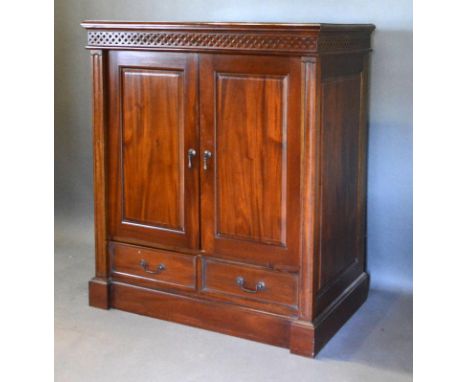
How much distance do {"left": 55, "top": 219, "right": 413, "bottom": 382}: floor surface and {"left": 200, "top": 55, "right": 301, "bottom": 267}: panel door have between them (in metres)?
0.38

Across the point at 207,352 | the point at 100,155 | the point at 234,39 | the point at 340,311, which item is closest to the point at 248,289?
the point at 207,352

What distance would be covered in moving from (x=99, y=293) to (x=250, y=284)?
78 centimetres

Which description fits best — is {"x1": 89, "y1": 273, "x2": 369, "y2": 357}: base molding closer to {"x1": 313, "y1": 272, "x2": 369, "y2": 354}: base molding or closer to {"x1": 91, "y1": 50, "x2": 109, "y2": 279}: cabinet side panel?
{"x1": 313, "y1": 272, "x2": 369, "y2": 354}: base molding

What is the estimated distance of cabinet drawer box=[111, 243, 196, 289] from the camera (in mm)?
2932

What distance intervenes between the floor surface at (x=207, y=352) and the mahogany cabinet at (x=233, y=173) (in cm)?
7

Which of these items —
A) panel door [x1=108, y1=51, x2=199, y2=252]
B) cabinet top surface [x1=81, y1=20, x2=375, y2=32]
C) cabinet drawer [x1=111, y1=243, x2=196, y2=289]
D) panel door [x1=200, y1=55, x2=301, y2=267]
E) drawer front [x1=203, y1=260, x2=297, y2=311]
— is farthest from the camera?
cabinet drawer [x1=111, y1=243, x2=196, y2=289]

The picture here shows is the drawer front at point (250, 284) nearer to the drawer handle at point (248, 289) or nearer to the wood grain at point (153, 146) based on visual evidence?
the drawer handle at point (248, 289)

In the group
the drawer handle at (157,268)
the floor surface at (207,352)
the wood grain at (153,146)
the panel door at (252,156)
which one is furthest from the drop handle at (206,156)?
the floor surface at (207,352)

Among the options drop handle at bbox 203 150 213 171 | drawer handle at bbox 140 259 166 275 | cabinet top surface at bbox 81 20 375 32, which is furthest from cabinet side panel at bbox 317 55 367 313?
drawer handle at bbox 140 259 166 275

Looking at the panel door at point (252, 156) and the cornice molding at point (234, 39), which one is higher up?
the cornice molding at point (234, 39)

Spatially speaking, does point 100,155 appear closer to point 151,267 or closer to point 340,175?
point 151,267

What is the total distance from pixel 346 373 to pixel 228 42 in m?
1.34

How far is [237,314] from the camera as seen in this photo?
2.81m

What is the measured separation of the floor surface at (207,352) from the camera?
8.18ft
